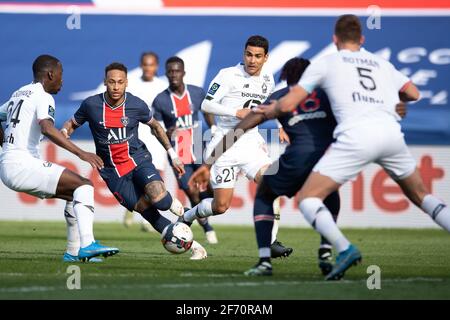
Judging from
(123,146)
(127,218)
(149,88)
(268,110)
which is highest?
(149,88)

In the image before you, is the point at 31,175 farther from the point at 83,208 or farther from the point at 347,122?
the point at 347,122

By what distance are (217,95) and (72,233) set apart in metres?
2.81

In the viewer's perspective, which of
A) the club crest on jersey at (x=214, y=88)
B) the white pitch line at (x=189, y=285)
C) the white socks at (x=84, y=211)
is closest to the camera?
the white pitch line at (x=189, y=285)

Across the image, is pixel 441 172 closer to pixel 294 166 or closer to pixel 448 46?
pixel 448 46

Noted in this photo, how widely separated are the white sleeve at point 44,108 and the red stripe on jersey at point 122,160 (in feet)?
4.41

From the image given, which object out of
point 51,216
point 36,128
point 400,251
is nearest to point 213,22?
point 51,216

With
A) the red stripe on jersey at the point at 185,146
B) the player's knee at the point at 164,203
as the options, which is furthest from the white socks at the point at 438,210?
the red stripe on jersey at the point at 185,146

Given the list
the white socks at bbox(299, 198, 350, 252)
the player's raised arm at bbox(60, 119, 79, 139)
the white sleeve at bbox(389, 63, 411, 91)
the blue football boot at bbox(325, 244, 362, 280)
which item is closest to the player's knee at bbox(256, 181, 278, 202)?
the white socks at bbox(299, 198, 350, 252)

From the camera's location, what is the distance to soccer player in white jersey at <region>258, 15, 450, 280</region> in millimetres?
8922

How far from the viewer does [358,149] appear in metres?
8.91

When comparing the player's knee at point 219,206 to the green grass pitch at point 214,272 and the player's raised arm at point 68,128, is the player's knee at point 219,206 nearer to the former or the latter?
the green grass pitch at point 214,272

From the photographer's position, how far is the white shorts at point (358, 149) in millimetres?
8898

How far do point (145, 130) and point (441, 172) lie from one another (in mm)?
6068

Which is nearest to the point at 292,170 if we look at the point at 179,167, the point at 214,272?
the point at 214,272
